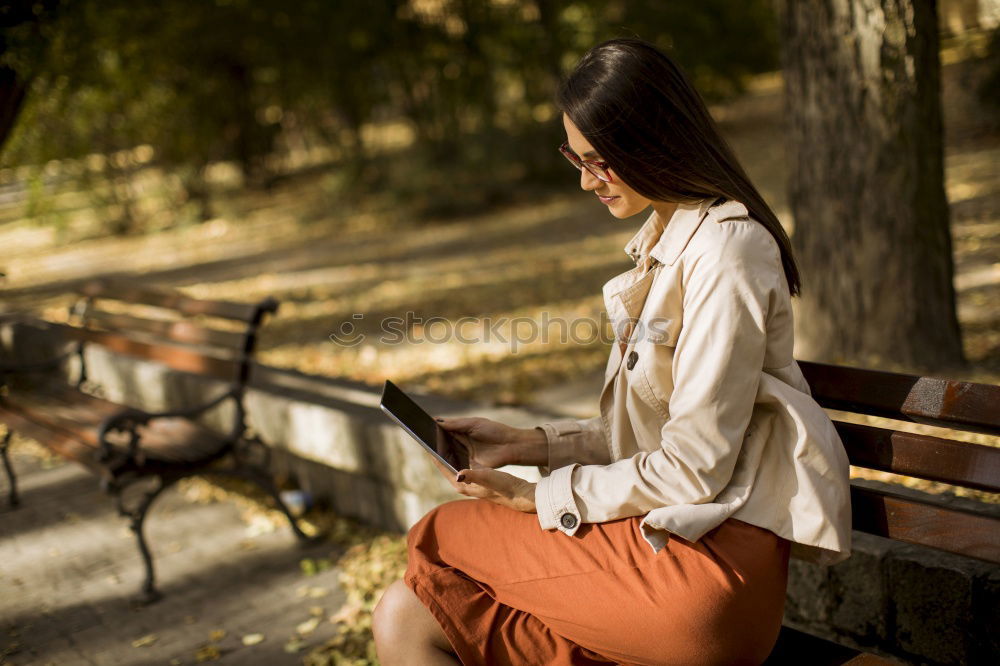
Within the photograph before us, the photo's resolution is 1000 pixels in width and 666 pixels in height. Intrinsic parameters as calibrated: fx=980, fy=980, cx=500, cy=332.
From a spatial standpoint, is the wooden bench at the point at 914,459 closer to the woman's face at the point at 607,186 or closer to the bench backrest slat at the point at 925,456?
the bench backrest slat at the point at 925,456

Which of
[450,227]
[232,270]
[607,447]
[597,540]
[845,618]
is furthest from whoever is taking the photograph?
[450,227]

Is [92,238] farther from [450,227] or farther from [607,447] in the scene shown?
[607,447]

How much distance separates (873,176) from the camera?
5.05 metres

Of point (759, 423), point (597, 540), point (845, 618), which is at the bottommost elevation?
point (845, 618)

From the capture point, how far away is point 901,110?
196 inches

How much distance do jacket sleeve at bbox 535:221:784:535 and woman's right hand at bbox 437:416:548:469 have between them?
536 mm

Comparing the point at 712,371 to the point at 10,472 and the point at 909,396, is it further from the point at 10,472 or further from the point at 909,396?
the point at 10,472

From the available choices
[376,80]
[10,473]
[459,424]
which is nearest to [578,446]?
[459,424]

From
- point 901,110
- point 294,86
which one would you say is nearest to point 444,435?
point 901,110

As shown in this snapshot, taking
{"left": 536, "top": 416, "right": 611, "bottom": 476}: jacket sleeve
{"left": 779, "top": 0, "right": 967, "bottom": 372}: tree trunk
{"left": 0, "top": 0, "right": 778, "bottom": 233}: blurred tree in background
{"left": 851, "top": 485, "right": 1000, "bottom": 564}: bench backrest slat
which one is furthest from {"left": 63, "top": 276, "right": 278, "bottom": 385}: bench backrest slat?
{"left": 0, "top": 0, "right": 778, "bottom": 233}: blurred tree in background

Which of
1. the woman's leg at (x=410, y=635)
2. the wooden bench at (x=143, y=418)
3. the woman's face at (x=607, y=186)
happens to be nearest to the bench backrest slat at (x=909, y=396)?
the woman's face at (x=607, y=186)

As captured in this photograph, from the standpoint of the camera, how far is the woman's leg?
89.6 inches

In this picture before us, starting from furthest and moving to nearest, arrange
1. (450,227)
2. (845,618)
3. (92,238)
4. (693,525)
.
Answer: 1. (92,238)
2. (450,227)
3. (845,618)
4. (693,525)

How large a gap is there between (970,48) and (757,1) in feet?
19.5
